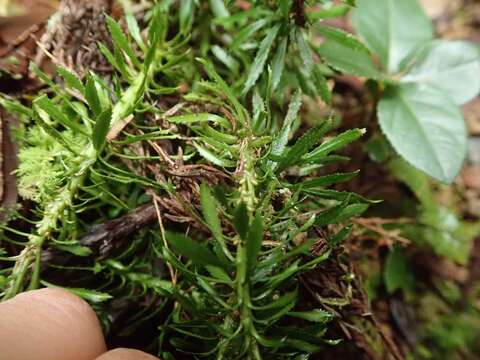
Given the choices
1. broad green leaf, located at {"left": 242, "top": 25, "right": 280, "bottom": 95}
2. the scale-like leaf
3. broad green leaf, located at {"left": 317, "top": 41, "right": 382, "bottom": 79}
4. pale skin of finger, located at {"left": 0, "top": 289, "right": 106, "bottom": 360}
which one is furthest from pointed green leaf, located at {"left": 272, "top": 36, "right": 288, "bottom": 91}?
pale skin of finger, located at {"left": 0, "top": 289, "right": 106, "bottom": 360}

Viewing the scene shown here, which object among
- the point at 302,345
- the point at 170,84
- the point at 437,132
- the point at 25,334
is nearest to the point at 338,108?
the point at 437,132

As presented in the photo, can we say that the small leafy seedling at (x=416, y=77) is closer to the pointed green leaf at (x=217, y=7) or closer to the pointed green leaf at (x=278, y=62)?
the pointed green leaf at (x=278, y=62)

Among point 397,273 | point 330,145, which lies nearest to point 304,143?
point 330,145

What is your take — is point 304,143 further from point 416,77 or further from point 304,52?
point 416,77

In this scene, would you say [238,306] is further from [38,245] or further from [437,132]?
[437,132]

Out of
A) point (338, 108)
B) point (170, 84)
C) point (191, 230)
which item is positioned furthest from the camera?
point (338, 108)

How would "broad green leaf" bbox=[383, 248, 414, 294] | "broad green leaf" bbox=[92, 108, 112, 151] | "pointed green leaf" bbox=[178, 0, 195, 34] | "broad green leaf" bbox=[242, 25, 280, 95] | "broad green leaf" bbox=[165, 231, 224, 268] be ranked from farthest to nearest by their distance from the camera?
"broad green leaf" bbox=[383, 248, 414, 294] → "pointed green leaf" bbox=[178, 0, 195, 34] → "broad green leaf" bbox=[242, 25, 280, 95] → "broad green leaf" bbox=[92, 108, 112, 151] → "broad green leaf" bbox=[165, 231, 224, 268]

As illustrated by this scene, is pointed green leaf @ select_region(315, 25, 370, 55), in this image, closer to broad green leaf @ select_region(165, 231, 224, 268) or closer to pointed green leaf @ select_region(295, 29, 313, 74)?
pointed green leaf @ select_region(295, 29, 313, 74)
